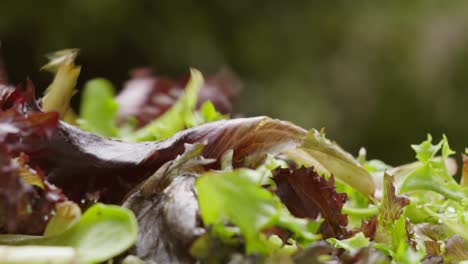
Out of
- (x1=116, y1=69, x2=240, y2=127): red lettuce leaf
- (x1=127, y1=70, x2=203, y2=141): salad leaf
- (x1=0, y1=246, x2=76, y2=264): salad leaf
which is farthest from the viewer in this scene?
(x1=116, y1=69, x2=240, y2=127): red lettuce leaf

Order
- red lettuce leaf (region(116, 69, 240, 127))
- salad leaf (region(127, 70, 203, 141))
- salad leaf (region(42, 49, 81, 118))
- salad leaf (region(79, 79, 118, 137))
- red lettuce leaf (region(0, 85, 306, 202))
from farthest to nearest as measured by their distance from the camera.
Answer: red lettuce leaf (region(116, 69, 240, 127)), salad leaf (region(79, 79, 118, 137)), salad leaf (region(127, 70, 203, 141)), salad leaf (region(42, 49, 81, 118)), red lettuce leaf (region(0, 85, 306, 202))

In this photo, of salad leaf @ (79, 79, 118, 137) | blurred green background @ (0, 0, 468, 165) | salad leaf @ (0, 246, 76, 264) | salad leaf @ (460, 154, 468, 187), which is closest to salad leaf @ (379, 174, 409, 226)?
salad leaf @ (460, 154, 468, 187)

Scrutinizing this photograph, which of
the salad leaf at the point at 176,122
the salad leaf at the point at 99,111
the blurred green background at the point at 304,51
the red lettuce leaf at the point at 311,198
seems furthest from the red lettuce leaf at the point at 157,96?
the blurred green background at the point at 304,51

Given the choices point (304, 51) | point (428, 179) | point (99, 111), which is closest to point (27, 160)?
point (428, 179)

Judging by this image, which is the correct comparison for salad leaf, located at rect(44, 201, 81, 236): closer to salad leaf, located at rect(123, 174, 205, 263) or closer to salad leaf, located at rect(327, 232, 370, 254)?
salad leaf, located at rect(123, 174, 205, 263)

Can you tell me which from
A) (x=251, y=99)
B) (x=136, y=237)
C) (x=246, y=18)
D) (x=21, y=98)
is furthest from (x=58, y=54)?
(x=246, y=18)

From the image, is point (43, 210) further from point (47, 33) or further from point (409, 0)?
point (409, 0)

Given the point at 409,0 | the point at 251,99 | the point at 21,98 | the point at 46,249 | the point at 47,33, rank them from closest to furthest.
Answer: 1. the point at 46,249
2. the point at 21,98
3. the point at 47,33
4. the point at 251,99
5. the point at 409,0

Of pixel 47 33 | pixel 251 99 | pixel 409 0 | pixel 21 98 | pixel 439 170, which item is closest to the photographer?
pixel 21 98
